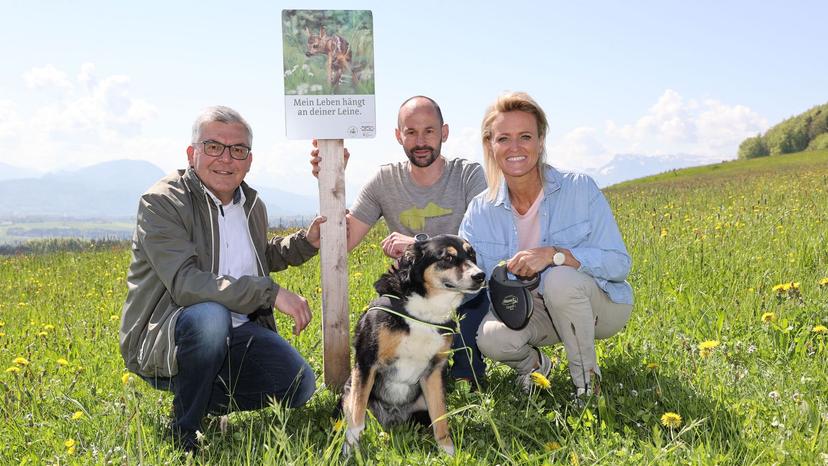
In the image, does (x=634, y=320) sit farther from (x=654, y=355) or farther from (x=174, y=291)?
(x=174, y=291)

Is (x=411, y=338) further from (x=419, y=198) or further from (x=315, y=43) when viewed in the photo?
(x=315, y=43)

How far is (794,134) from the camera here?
68188 millimetres

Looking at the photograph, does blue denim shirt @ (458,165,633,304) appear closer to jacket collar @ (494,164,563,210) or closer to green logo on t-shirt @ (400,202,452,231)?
jacket collar @ (494,164,563,210)

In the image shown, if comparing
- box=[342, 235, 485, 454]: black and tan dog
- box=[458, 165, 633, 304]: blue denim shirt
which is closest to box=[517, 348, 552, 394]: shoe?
box=[458, 165, 633, 304]: blue denim shirt

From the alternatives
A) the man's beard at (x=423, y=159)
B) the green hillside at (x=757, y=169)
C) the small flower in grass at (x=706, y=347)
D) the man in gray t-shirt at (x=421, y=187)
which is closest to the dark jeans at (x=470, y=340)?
the man in gray t-shirt at (x=421, y=187)

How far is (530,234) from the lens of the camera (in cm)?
377

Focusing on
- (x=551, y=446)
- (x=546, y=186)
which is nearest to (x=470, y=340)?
(x=546, y=186)

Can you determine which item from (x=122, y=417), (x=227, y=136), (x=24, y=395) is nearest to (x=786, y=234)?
(x=227, y=136)

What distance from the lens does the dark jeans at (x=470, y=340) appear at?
3.98 metres

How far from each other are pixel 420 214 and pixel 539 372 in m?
1.39

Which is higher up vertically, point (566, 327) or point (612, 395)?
point (566, 327)

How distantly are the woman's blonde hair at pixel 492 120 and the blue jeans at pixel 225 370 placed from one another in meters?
1.64

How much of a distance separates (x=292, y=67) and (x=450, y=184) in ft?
4.55

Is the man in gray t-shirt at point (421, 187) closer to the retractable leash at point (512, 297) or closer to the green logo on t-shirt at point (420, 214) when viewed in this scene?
the green logo on t-shirt at point (420, 214)
